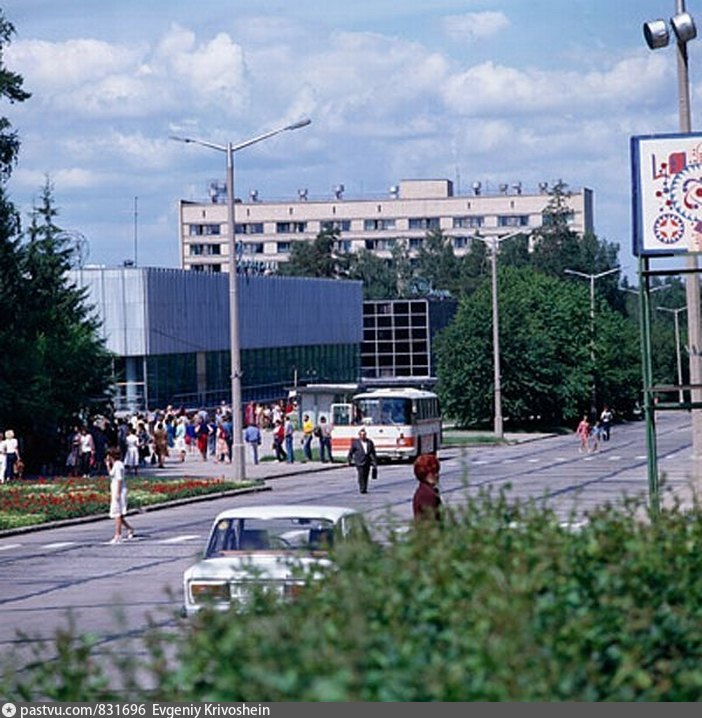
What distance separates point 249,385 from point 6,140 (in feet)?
165

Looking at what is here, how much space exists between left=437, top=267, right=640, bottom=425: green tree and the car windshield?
248 ft

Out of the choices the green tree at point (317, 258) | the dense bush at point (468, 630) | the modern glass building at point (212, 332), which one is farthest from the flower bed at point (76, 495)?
the green tree at point (317, 258)

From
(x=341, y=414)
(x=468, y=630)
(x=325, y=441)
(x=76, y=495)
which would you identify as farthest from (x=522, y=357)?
(x=468, y=630)

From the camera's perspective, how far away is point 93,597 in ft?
73.5

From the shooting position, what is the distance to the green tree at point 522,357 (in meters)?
93.9

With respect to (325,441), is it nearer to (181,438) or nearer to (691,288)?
(181,438)

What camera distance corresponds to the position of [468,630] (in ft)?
23.7

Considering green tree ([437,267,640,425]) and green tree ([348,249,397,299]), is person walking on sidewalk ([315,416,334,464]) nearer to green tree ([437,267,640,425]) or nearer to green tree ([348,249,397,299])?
green tree ([437,267,640,425])

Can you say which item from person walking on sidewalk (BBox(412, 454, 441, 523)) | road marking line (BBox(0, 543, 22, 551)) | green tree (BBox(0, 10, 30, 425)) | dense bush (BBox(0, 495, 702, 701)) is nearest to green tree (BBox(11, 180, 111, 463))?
green tree (BBox(0, 10, 30, 425))

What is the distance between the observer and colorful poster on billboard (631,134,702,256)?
24500 millimetres

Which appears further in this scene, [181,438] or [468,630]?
[181,438]

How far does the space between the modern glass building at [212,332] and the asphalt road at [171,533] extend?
18015 mm

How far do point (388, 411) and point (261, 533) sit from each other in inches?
1721

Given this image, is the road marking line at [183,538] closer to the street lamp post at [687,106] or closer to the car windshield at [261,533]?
the street lamp post at [687,106]
